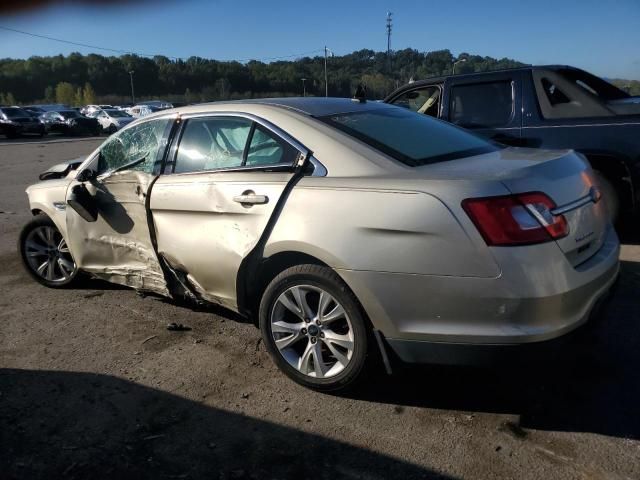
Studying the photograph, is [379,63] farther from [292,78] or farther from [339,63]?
[292,78]

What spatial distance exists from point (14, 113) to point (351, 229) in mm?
33380

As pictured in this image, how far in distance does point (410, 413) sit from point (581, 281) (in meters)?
1.06

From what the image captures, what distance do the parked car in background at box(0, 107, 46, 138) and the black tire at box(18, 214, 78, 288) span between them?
29040 millimetres

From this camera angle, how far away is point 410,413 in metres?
2.88

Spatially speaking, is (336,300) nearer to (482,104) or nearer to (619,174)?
(619,174)

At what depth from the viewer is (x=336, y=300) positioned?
9.53ft

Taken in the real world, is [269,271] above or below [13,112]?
above

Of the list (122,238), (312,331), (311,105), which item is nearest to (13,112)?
(122,238)

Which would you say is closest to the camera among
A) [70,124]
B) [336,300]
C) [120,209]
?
[336,300]

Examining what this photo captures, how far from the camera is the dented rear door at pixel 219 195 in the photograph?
3.22m

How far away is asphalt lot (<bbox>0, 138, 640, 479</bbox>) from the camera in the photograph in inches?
97.4

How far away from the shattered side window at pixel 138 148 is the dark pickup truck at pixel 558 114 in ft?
8.79

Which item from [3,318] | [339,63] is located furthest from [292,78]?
[3,318]

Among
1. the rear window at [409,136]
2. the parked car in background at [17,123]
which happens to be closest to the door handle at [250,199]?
the rear window at [409,136]
